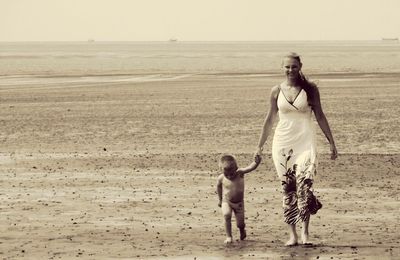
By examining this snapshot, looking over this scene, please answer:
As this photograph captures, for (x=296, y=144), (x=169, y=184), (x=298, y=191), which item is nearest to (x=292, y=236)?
(x=298, y=191)

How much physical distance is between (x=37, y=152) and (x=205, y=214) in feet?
27.5

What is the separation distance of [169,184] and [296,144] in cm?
542

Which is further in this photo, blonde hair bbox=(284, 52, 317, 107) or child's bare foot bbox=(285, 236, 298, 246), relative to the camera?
child's bare foot bbox=(285, 236, 298, 246)

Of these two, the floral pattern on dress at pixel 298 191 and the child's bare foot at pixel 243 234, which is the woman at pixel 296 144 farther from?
the child's bare foot at pixel 243 234

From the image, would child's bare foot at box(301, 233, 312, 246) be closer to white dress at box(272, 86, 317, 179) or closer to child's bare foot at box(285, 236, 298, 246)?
child's bare foot at box(285, 236, 298, 246)

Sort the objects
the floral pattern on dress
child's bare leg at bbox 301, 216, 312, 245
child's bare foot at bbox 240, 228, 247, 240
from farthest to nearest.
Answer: child's bare foot at bbox 240, 228, 247, 240, child's bare leg at bbox 301, 216, 312, 245, the floral pattern on dress

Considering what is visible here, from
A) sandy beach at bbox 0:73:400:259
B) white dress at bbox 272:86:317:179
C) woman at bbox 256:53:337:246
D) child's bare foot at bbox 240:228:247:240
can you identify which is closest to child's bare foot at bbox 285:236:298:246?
woman at bbox 256:53:337:246

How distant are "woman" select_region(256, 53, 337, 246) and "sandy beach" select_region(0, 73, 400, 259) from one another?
0.43m

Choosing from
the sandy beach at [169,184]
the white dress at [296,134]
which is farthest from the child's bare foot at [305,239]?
the white dress at [296,134]

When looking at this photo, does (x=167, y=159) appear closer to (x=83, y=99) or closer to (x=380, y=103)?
(x=380, y=103)

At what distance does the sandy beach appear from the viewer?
35.2 feet

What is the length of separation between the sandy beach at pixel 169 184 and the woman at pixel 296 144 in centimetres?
43

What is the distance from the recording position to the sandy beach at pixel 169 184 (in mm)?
Answer: 10734

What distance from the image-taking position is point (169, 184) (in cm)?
1556
